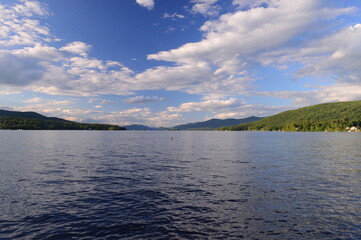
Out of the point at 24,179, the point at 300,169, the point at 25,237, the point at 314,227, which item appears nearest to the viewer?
the point at 25,237

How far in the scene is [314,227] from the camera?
19484 millimetres

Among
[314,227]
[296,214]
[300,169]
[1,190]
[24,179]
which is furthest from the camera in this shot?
[300,169]

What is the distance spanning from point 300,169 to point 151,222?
37.7 metres

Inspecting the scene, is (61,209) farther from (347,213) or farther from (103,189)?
(347,213)

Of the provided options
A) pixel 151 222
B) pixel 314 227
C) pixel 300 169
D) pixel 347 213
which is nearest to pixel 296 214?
pixel 314 227

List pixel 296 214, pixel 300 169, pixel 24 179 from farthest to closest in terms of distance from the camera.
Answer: pixel 300 169 → pixel 24 179 → pixel 296 214

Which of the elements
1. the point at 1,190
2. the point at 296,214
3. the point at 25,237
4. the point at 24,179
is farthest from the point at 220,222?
the point at 24,179

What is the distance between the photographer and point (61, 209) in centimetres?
2336

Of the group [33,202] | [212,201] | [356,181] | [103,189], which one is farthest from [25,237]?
[356,181]

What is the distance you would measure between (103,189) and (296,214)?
24.0 meters

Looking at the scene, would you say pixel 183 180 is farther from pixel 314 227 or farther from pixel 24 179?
pixel 24 179

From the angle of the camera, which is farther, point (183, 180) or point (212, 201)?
point (183, 180)

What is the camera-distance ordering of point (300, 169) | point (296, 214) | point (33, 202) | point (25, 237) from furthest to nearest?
point (300, 169) → point (33, 202) → point (296, 214) → point (25, 237)

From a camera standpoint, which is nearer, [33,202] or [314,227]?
[314,227]
